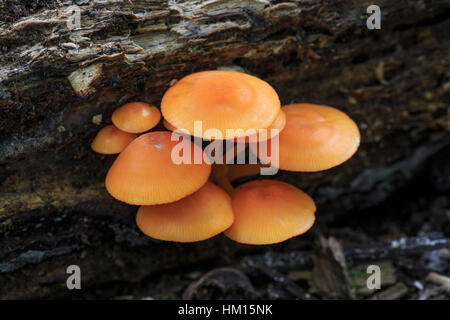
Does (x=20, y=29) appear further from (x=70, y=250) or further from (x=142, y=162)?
(x=70, y=250)

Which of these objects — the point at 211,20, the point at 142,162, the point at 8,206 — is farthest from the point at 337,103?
the point at 8,206

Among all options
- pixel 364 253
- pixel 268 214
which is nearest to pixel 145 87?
pixel 268 214

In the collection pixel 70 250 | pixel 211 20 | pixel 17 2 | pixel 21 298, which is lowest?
pixel 21 298

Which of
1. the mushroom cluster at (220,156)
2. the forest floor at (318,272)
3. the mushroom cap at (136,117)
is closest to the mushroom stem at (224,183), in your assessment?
the mushroom cluster at (220,156)

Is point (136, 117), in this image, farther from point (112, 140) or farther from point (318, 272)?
point (318, 272)

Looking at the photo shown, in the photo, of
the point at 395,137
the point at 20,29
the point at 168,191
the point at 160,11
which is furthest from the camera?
the point at 395,137

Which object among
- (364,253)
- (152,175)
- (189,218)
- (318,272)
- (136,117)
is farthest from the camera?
(364,253)
